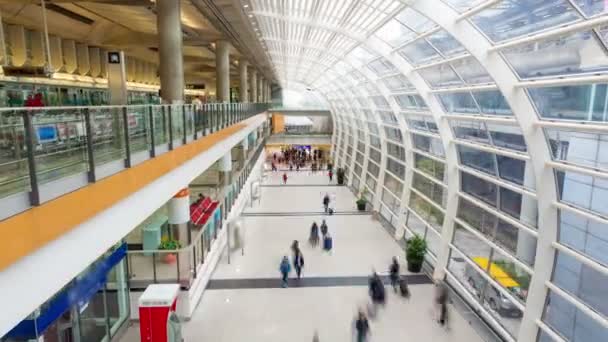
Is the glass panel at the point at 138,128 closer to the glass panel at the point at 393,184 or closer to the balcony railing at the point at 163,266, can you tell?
the balcony railing at the point at 163,266

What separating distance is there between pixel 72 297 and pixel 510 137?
428 inches

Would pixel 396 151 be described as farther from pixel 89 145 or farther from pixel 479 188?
pixel 89 145

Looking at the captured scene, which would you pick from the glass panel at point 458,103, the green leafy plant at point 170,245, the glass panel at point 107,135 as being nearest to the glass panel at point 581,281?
the glass panel at point 458,103

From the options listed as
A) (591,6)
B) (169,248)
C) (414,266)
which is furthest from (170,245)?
(591,6)

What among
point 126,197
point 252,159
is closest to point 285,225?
point 252,159

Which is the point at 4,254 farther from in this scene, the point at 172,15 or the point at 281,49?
the point at 281,49

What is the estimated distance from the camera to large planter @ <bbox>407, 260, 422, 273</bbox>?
16.0m

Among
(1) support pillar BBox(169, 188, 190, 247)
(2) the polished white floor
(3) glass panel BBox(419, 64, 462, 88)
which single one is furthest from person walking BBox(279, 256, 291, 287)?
(3) glass panel BBox(419, 64, 462, 88)

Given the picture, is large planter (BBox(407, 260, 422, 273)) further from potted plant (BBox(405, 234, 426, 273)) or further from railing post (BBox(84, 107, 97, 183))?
railing post (BBox(84, 107, 97, 183))

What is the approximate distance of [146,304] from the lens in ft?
30.8

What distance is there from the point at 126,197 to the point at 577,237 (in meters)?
9.05

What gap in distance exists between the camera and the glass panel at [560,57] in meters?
7.27

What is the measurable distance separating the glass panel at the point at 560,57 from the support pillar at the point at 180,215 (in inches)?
353

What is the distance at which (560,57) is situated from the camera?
8164 millimetres
